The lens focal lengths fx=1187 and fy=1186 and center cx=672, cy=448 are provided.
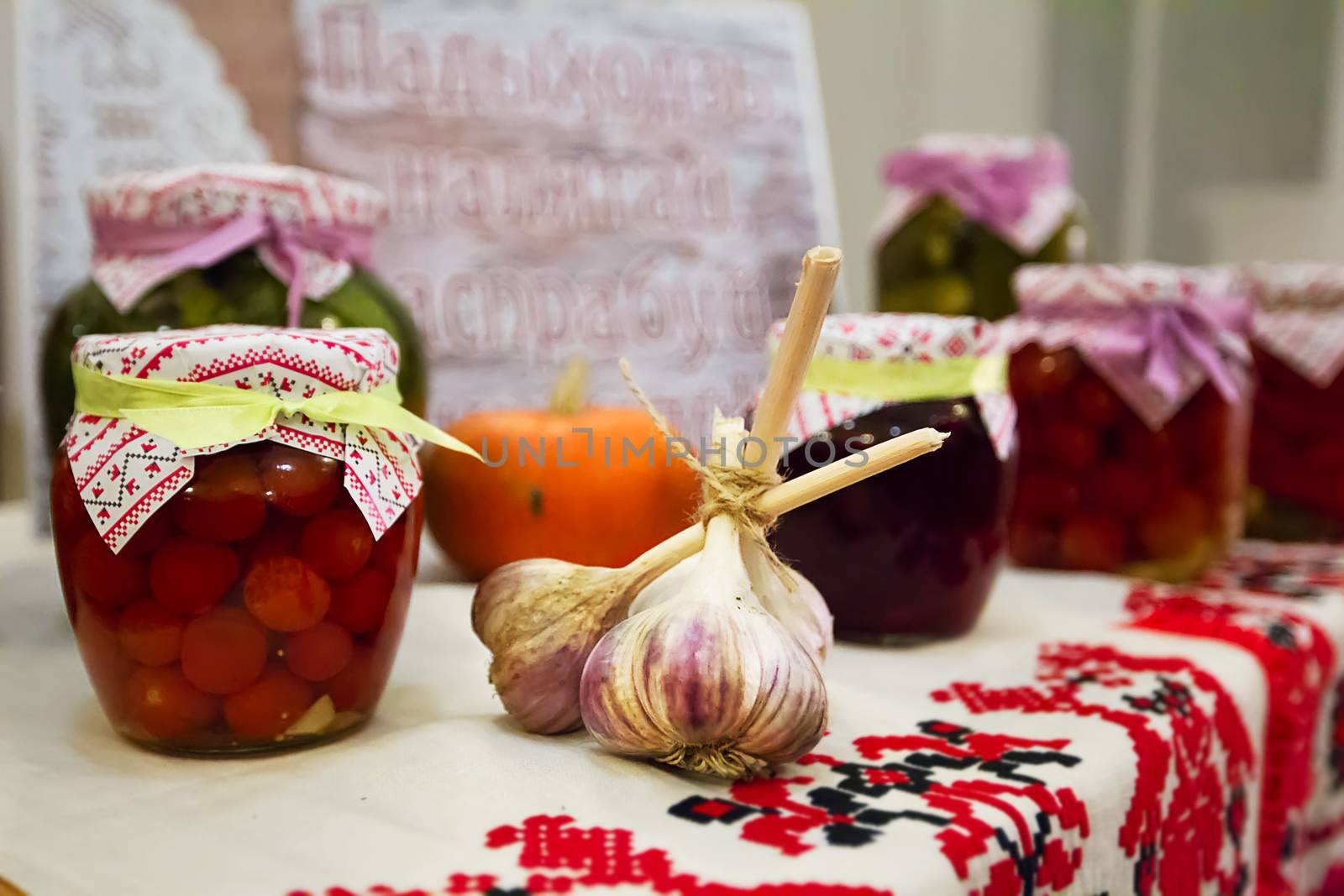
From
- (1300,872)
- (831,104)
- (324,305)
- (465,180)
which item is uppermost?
(831,104)

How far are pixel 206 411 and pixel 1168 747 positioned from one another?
477 mm

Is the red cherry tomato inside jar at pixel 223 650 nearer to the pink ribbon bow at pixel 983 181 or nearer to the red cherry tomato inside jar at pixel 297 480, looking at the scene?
the red cherry tomato inside jar at pixel 297 480

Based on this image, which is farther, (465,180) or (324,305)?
(465,180)

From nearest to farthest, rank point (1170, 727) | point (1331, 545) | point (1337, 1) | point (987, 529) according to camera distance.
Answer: point (1170, 727)
point (987, 529)
point (1331, 545)
point (1337, 1)

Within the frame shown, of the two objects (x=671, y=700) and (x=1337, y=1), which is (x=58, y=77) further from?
(x=1337, y=1)

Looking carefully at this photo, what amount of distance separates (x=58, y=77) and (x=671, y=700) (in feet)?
2.62

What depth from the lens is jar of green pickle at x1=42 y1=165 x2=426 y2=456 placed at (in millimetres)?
731

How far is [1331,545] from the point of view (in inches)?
41.8

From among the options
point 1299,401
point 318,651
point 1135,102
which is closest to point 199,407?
point 318,651

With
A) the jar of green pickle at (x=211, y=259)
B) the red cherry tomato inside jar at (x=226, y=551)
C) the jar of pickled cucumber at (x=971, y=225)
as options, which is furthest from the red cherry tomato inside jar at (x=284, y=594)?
the jar of pickled cucumber at (x=971, y=225)

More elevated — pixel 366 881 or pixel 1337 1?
pixel 1337 1

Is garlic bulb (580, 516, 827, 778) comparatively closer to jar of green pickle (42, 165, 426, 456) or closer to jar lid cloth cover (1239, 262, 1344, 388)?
jar of green pickle (42, 165, 426, 456)

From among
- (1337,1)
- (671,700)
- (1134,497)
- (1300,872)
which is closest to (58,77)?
(671,700)

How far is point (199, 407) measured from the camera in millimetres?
508
